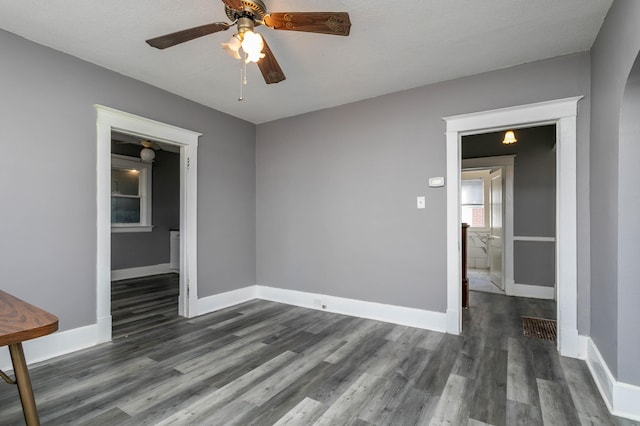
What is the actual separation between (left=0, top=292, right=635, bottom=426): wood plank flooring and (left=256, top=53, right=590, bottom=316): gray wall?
1.88 feet

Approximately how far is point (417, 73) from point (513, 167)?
2.65 m

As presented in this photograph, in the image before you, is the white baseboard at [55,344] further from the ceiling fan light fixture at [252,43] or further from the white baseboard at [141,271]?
the white baseboard at [141,271]

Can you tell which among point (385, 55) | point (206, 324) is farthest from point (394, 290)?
point (385, 55)

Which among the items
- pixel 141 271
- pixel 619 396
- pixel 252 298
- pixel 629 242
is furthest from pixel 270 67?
pixel 141 271

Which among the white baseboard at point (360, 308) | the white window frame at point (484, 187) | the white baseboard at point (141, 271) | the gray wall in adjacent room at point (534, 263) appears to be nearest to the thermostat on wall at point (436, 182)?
the white baseboard at point (360, 308)

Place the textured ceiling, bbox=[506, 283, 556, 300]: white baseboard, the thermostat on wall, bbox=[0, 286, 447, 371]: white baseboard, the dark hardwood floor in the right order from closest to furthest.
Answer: the textured ceiling
bbox=[0, 286, 447, 371]: white baseboard
the thermostat on wall
the dark hardwood floor
bbox=[506, 283, 556, 300]: white baseboard

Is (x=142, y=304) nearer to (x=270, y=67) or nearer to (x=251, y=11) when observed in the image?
(x=270, y=67)

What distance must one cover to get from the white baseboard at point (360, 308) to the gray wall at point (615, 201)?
1.28m

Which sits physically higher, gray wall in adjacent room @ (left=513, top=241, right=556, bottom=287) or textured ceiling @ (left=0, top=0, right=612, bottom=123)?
textured ceiling @ (left=0, top=0, right=612, bottom=123)

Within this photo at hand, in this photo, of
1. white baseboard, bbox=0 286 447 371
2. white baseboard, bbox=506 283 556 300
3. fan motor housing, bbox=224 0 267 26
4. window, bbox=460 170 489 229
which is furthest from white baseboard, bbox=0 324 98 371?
window, bbox=460 170 489 229

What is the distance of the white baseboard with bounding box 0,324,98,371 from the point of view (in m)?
2.37

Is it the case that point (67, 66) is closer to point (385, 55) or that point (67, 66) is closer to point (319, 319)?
point (385, 55)

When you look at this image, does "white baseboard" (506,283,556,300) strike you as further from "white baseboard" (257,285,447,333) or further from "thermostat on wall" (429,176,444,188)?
"thermostat on wall" (429,176,444,188)

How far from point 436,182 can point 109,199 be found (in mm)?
3176
